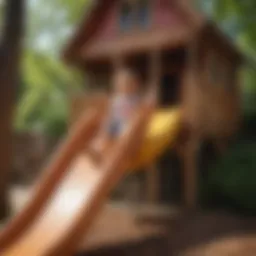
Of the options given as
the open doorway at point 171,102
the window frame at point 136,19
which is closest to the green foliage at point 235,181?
the open doorway at point 171,102

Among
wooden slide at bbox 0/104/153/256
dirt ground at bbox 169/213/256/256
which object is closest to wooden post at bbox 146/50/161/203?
dirt ground at bbox 169/213/256/256

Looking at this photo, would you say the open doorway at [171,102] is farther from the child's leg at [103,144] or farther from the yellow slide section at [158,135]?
the child's leg at [103,144]

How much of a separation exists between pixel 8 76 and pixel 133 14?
258 cm

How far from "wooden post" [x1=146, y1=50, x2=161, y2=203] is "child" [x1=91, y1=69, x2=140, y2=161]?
1244 millimetres

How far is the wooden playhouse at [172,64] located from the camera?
699 centimetres

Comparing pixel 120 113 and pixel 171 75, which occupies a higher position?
pixel 171 75

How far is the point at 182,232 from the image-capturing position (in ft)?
18.3

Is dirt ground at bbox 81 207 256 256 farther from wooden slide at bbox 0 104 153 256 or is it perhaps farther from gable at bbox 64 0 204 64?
gable at bbox 64 0 204 64

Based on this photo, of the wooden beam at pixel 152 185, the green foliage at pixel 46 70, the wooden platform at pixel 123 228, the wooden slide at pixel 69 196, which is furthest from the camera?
the green foliage at pixel 46 70

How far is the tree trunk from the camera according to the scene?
580 cm

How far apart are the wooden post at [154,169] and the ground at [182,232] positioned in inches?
32.4

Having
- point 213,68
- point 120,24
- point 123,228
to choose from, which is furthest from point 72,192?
point 213,68

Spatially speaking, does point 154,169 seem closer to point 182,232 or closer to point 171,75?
point 171,75

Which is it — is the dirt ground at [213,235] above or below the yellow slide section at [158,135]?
below
